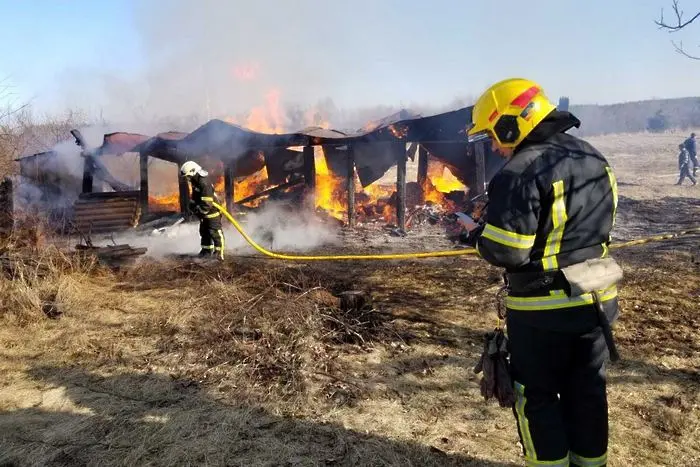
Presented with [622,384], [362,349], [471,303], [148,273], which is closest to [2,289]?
[148,273]

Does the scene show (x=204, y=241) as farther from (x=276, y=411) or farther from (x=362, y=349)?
(x=276, y=411)

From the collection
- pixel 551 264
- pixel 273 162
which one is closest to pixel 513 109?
pixel 551 264

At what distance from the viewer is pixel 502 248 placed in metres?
2.17

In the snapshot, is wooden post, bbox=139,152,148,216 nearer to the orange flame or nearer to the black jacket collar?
the orange flame

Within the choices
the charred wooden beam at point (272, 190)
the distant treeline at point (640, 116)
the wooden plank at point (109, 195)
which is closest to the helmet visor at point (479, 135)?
the charred wooden beam at point (272, 190)

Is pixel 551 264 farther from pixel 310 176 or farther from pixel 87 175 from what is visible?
pixel 87 175

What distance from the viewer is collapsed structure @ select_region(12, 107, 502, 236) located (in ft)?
36.5

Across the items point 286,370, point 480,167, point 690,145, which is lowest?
point 286,370

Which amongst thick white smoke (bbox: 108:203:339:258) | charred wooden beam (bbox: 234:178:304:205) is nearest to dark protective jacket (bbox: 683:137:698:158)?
thick white smoke (bbox: 108:203:339:258)

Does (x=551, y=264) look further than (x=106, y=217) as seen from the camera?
No

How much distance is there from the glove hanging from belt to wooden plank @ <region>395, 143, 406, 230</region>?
9131mm

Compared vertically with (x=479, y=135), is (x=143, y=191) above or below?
below

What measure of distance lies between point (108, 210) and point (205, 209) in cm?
451

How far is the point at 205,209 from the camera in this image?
27.3 feet
